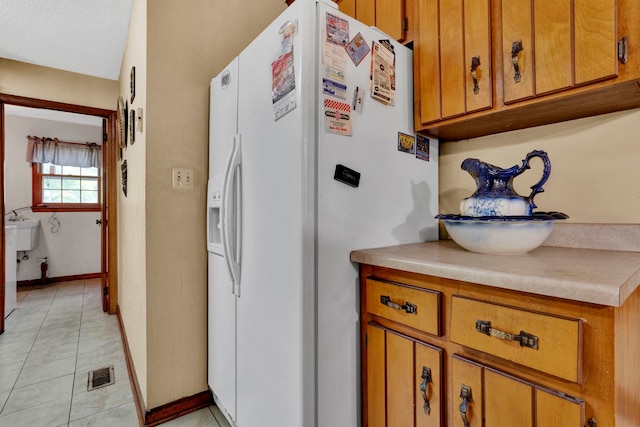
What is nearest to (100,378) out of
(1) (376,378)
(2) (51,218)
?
(1) (376,378)

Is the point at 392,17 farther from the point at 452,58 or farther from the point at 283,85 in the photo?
the point at 283,85

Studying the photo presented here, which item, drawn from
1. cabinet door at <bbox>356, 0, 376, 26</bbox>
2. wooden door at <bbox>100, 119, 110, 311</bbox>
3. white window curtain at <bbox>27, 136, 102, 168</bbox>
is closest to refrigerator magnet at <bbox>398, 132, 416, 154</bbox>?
cabinet door at <bbox>356, 0, 376, 26</bbox>

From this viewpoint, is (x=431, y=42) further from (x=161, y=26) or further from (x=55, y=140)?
(x=55, y=140)

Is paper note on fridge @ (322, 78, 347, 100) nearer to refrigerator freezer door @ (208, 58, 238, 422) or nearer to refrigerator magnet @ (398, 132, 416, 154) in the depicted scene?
refrigerator magnet @ (398, 132, 416, 154)

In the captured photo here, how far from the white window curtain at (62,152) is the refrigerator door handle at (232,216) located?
489cm

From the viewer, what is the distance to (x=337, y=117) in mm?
1062

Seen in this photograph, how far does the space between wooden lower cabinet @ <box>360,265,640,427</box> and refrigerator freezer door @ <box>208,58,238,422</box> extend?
683 millimetres

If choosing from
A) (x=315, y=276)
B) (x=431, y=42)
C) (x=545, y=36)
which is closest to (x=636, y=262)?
(x=545, y=36)

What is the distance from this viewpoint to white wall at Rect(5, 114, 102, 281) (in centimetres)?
445

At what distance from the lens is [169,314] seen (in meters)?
1.60

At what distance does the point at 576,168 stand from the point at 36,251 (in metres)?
6.27

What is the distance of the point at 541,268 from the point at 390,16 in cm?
125

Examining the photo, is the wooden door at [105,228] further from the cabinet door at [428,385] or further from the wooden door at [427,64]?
the cabinet door at [428,385]

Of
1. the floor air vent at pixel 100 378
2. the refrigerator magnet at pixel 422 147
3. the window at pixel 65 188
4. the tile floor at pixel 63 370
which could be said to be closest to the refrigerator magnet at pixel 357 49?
the refrigerator magnet at pixel 422 147
